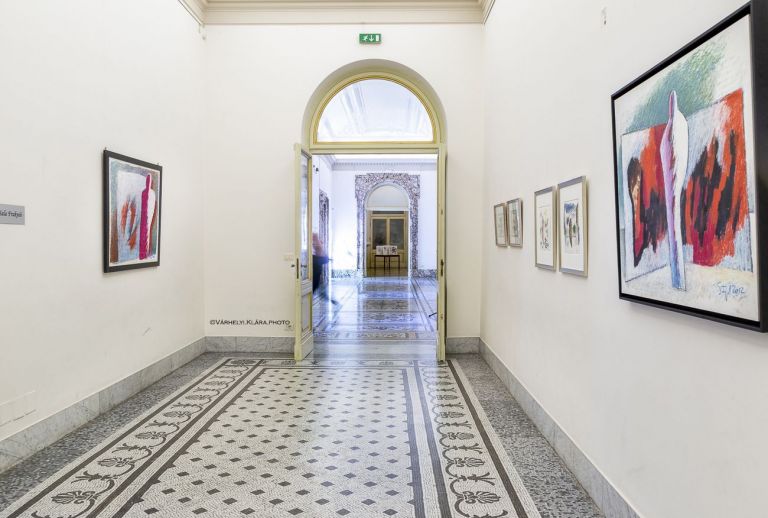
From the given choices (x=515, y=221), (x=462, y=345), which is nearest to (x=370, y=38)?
(x=515, y=221)

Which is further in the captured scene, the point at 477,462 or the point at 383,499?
the point at 477,462

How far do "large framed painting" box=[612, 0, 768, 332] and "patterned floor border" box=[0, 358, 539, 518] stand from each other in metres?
1.73

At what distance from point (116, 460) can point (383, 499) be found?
2143 millimetres

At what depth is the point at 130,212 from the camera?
19.1 ft

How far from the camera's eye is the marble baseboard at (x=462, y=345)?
321 inches

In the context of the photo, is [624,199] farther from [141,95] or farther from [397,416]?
[141,95]

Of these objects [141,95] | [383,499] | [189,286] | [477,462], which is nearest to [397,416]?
[477,462]

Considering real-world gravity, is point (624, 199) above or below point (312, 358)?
above

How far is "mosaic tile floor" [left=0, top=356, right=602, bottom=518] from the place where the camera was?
137 inches

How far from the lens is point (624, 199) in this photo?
3002 mm
